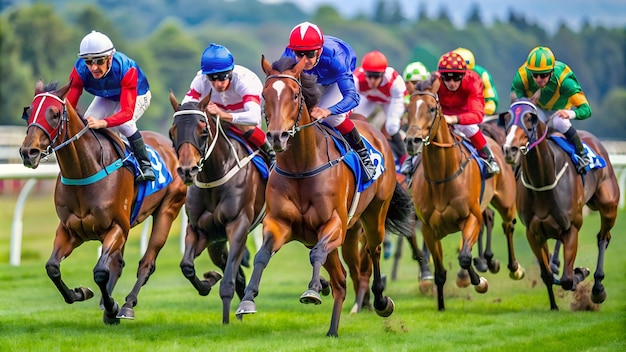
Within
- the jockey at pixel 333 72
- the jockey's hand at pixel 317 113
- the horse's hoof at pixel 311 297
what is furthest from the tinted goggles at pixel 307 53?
the horse's hoof at pixel 311 297

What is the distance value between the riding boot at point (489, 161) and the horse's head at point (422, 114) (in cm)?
137

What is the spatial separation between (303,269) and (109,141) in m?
6.66

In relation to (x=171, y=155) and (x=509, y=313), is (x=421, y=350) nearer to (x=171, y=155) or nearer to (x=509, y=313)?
(x=509, y=313)

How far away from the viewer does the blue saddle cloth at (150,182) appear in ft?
27.0

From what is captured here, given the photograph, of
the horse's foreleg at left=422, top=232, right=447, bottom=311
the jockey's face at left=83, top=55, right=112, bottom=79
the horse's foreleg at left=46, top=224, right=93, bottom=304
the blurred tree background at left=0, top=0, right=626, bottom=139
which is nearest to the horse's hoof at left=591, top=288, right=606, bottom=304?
the horse's foreleg at left=422, top=232, right=447, bottom=311

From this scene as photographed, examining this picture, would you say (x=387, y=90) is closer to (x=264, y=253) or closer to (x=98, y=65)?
(x=98, y=65)

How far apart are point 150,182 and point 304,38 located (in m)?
1.90

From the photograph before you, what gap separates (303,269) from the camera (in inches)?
567

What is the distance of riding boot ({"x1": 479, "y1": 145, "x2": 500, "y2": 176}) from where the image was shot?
9.98 metres

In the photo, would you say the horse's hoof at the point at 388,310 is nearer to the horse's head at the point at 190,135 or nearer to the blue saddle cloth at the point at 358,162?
the blue saddle cloth at the point at 358,162

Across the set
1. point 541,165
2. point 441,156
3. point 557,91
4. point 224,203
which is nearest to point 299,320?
point 224,203

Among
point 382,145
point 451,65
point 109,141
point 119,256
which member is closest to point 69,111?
point 109,141

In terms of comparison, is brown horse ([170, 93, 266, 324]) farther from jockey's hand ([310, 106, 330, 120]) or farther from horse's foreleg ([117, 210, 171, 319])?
jockey's hand ([310, 106, 330, 120])

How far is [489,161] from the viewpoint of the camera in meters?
10.1
